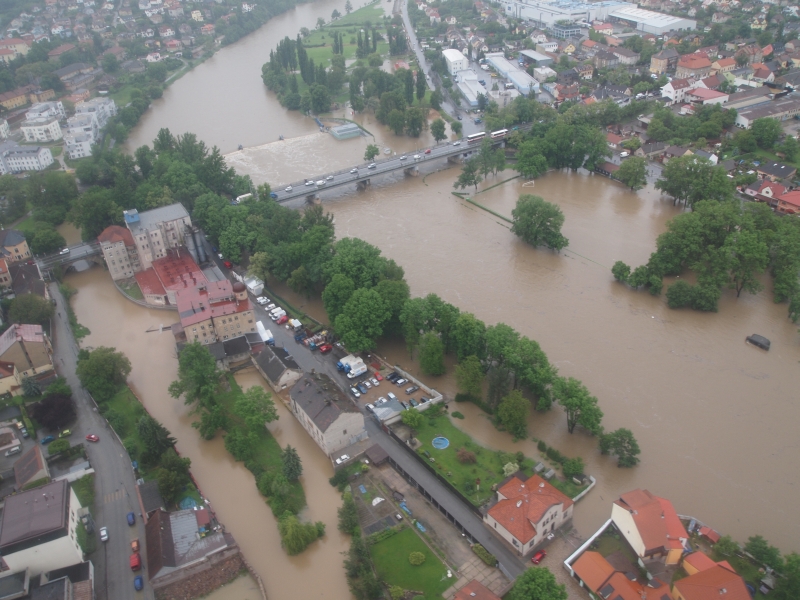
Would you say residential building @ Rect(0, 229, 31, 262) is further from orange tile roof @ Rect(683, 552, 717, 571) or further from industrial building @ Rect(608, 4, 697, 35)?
industrial building @ Rect(608, 4, 697, 35)

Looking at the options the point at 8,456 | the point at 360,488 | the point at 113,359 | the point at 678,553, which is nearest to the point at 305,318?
the point at 113,359

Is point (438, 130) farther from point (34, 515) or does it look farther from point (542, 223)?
point (34, 515)

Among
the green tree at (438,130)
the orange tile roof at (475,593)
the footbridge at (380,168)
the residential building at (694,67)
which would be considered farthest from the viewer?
the residential building at (694,67)

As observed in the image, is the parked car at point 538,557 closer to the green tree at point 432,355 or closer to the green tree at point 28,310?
the green tree at point 432,355

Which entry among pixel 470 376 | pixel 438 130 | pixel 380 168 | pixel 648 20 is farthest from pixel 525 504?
pixel 648 20

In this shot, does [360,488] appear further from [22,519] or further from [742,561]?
[742,561]

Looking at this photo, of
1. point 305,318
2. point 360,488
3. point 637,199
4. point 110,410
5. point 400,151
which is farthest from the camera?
point 400,151

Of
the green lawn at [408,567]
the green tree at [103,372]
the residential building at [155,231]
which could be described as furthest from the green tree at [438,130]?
the green lawn at [408,567]
